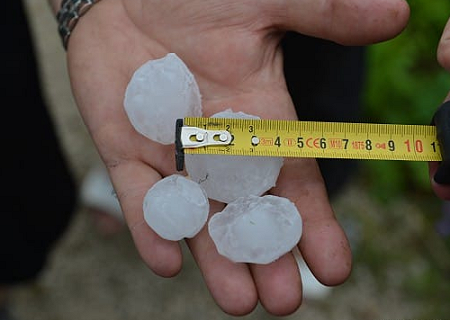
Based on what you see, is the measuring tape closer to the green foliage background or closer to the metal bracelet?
the metal bracelet

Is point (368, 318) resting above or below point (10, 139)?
below

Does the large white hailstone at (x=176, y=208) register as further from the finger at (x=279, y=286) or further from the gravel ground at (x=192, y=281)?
the gravel ground at (x=192, y=281)

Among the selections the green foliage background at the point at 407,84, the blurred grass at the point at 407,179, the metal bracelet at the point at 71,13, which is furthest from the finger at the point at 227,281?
the green foliage background at the point at 407,84

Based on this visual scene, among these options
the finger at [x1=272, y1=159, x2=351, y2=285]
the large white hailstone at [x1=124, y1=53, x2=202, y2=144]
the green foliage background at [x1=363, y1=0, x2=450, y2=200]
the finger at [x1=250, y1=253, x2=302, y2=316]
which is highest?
the large white hailstone at [x1=124, y1=53, x2=202, y2=144]

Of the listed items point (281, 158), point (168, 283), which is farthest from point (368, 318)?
point (281, 158)

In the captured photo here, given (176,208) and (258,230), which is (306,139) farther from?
(176,208)

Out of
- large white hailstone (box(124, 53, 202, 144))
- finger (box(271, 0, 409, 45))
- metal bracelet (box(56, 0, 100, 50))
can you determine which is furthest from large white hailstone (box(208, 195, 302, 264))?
metal bracelet (box(56, 0, 100, 50))

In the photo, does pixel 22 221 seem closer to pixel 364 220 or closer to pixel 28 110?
pixel 28 110
